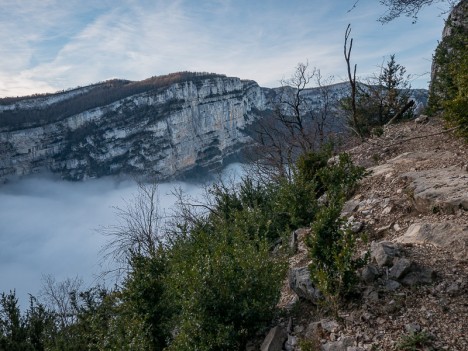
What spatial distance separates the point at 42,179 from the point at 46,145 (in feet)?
76.6

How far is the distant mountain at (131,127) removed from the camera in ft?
411

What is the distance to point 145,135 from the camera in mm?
130125

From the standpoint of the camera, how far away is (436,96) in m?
12.4

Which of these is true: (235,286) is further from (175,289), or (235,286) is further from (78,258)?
(78,258)

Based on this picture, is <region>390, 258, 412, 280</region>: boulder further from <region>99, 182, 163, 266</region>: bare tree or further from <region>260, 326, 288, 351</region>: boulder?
<region>99, 182, 163, 266</region>: bare tree

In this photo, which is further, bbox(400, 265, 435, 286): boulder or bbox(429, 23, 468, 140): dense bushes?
bbox(429, 23, 468, 140): dense bushes

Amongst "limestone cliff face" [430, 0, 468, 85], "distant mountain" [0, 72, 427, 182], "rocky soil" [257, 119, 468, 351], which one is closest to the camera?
"rocky soil" [257, 119, 468, 351]

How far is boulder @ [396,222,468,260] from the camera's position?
186 inches

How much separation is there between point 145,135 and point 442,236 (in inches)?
5137

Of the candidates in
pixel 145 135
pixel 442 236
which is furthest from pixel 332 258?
pixel 145 135

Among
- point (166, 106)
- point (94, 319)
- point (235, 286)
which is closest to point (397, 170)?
point (235, 286)

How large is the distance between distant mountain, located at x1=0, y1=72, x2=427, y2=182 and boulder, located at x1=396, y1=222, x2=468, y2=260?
116 metres

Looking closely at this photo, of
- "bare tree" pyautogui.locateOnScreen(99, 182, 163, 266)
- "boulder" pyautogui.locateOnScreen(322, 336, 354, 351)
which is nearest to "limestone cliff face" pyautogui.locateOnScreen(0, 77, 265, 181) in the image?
"bare tree" pyautogui.locateOnScreen(99, 182, 163, 266)

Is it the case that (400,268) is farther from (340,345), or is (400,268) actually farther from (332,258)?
(340,345)
